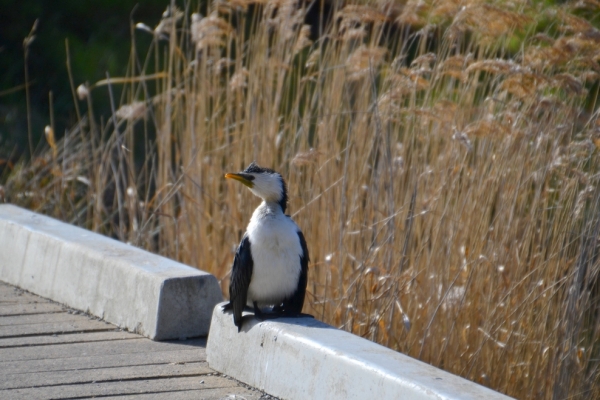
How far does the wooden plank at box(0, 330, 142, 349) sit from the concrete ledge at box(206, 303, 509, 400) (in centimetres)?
50

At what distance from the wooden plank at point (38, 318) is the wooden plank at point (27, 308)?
0.04 metres

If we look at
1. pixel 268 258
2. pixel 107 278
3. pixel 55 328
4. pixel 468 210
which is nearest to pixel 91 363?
pixel 55 328

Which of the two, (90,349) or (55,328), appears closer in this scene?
(90,349)

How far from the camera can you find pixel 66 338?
3787 mm

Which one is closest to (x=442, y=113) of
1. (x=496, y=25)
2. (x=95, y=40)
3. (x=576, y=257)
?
(x=496, y=25)

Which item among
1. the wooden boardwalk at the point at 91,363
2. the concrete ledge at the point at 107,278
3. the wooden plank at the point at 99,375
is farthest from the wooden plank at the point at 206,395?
the concrete ledge at the point at 107,278

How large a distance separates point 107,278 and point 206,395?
38.6 inches

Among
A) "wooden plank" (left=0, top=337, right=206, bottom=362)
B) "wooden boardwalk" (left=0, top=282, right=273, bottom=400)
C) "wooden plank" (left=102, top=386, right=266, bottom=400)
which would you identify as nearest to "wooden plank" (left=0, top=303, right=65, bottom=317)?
"wooden boardwalk" (left=0, top=282, right=273, bottom=400)

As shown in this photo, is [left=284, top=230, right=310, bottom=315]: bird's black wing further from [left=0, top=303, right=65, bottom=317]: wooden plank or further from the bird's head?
[left=0, top=303, right=65, bottom=317]: wooden plank

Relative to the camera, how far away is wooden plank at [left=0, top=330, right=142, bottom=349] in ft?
12.2

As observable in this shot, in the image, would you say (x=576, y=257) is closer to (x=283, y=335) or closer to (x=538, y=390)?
(x=538, y=390)

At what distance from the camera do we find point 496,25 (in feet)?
12.4

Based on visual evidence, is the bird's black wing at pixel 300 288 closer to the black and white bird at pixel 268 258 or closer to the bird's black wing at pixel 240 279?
the black and white bird at pixel 268 258

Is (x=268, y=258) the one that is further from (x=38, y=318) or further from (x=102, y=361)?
(x=38, y=318)
